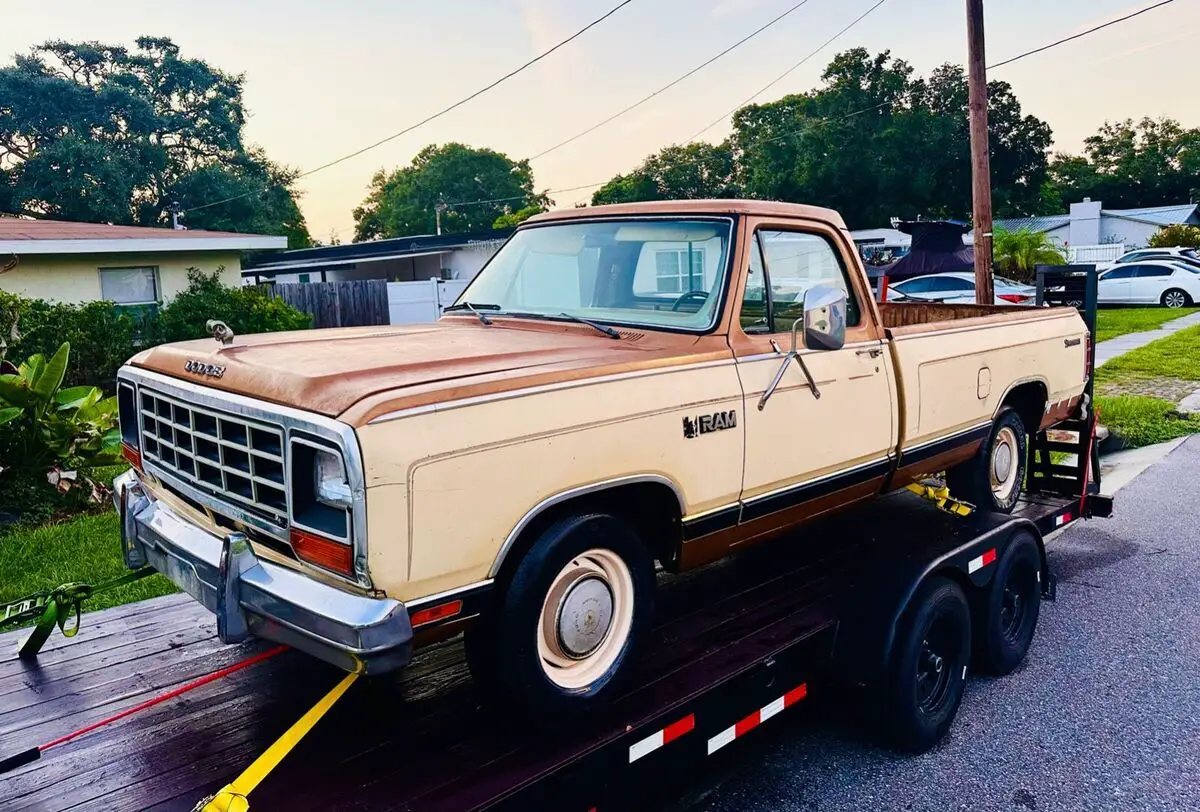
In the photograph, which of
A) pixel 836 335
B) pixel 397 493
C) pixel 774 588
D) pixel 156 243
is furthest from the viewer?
pixel 156 243

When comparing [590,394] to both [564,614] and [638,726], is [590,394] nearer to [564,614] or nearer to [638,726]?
[564,614]

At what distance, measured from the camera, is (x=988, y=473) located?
5.53 m

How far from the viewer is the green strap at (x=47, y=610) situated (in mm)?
3502


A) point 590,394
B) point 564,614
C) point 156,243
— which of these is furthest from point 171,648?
point 156,243

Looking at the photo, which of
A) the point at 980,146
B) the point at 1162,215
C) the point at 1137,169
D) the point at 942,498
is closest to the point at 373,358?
the point at 942,498

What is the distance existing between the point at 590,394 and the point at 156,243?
676 inches

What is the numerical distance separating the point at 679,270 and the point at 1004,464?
9.94 ft

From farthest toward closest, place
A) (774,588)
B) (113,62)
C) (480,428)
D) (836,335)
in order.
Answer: (113,62), (774,588), (836,335), (480,428)

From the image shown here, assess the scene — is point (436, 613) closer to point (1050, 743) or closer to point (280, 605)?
point (280, 605)

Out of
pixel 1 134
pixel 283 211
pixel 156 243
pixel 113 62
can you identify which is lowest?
pixel 156 243

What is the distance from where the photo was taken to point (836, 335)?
11.8 ft

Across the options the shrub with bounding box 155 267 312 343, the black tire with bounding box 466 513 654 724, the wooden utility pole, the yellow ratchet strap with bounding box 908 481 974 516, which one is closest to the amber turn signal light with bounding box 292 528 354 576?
the black tire with bounding box 466 513 654 724

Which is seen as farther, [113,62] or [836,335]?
[113,62]

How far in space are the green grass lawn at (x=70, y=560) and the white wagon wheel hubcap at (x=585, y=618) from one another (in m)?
3.60
